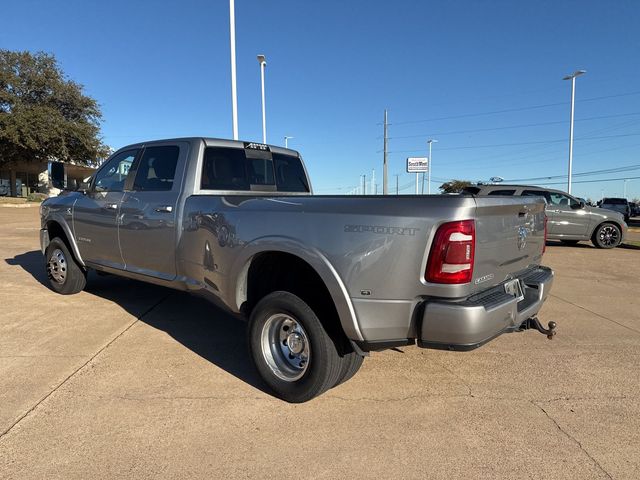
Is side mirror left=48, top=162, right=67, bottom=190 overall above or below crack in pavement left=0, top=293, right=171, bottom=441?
above

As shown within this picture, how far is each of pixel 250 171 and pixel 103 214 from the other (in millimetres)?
1807

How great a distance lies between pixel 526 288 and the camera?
3.63 m

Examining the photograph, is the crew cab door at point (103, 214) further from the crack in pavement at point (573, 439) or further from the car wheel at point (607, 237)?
the car wheel at point (607, 237)

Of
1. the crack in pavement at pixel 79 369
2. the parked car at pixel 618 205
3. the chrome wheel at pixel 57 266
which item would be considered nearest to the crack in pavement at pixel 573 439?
the crack in pavement at pixel 79 369

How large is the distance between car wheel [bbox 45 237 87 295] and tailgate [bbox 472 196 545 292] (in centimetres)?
531

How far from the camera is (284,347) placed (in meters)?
3.52

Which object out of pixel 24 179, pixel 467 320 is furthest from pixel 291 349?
pixel 24 179

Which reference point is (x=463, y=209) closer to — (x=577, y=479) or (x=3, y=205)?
(x=577, y=479)

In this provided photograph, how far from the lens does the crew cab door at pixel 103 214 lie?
→ 16.9 feet

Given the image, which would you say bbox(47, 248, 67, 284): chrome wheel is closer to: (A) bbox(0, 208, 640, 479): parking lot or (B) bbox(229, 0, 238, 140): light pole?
(A) bbox(0, 208, 640, 479): parking lot

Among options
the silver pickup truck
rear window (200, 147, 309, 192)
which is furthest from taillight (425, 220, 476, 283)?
rear window (200, 147, 309, 192)

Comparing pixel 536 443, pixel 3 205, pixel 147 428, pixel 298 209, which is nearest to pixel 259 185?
pixel 298 209

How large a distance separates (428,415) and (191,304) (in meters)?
3.78

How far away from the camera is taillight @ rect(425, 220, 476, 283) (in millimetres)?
2672
